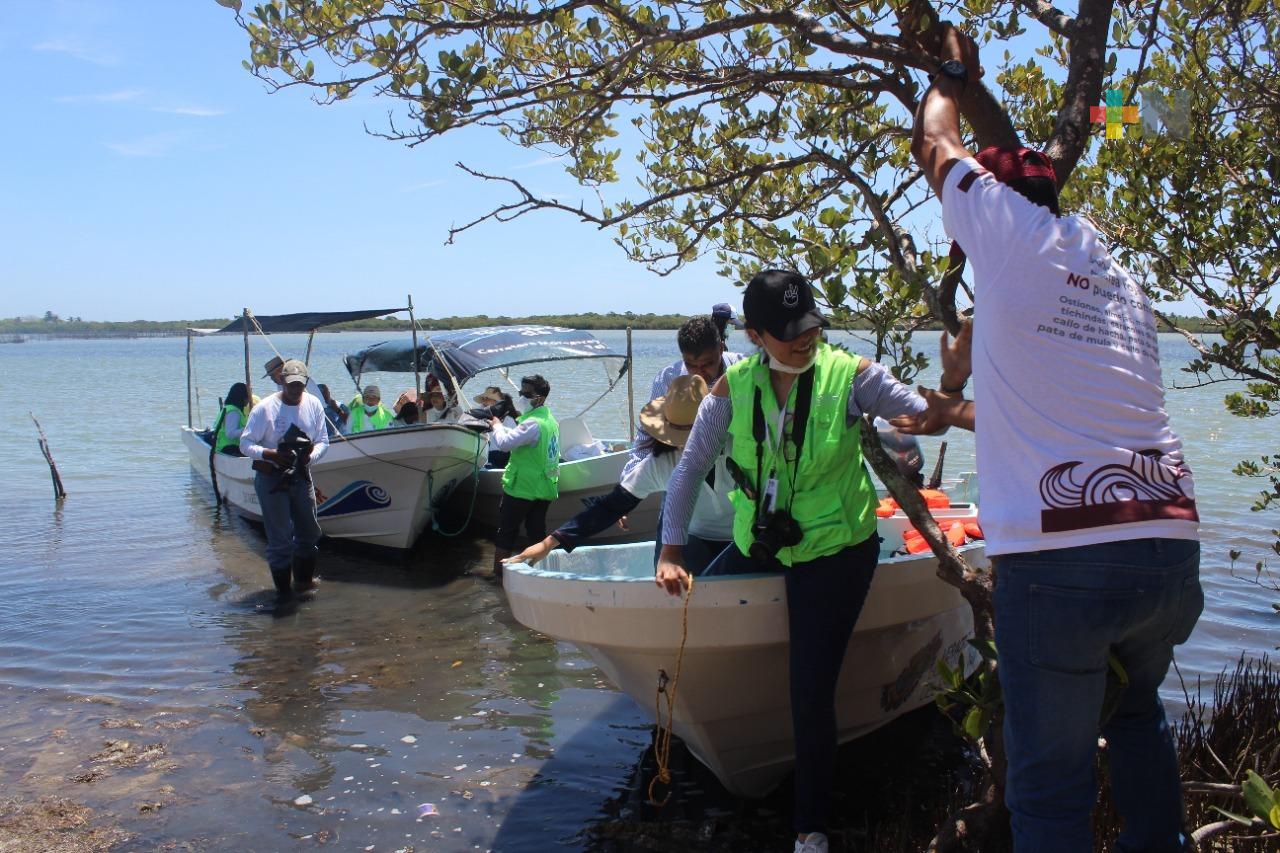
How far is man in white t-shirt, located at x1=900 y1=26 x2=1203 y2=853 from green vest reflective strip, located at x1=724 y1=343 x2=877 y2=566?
1223 mm

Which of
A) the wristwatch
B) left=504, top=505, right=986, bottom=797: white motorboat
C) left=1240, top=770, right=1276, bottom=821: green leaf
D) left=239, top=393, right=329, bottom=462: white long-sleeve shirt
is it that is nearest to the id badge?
left=504, top=505, right=986, bottom=797: white motorboat

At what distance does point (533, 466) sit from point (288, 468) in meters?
2.27

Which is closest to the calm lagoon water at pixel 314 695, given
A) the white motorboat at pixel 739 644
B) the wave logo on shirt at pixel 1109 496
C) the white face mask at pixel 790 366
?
the white motorboat at pixel 739 644

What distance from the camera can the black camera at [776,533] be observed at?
149 inches

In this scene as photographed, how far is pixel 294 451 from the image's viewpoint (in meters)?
9.48

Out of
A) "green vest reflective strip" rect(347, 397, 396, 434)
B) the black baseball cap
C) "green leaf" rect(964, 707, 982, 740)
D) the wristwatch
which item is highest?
the wristwatch

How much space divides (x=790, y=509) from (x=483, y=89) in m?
2.01

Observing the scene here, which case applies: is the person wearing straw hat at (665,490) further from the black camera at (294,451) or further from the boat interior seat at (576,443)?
the boat interior seat at (576,443)

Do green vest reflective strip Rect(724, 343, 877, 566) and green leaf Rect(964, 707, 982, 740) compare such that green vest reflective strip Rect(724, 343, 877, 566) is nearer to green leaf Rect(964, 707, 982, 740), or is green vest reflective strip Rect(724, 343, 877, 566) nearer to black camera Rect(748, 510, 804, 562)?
black camera Rect(748, 510, 804, 562)

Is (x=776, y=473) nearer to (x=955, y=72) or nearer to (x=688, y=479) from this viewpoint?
(x=688, y=479)

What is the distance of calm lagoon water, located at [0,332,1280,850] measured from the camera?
17.0ft

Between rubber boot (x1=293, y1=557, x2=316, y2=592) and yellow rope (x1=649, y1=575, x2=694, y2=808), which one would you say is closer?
yellow rope (x1=649, y1=575, x2=694, y2=808)

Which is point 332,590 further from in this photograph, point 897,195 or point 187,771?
point 897,195

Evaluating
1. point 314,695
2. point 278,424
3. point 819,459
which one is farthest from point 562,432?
point 819,459
